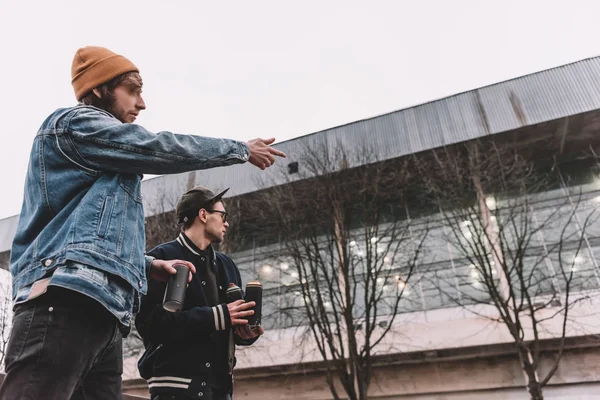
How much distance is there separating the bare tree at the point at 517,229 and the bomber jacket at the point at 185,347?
24.9 ft

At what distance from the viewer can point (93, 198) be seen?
4.94 ft

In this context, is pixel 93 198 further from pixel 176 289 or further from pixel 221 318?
pixel 221 318

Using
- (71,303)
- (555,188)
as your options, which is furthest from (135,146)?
(555,188)

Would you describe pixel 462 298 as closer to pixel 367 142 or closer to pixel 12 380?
pixel 367 142

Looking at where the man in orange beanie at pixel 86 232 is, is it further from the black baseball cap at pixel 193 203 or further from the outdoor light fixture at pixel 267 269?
the outdoor light fixture at pixel 267 269

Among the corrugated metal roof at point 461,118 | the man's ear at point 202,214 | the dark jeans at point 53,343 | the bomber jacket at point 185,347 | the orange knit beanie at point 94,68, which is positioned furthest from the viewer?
the corrugated metal roof at point 461,118

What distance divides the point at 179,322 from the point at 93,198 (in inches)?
39.0

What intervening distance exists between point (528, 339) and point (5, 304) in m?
16.7

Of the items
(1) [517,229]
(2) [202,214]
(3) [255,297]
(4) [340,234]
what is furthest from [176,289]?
(1) [517,229]

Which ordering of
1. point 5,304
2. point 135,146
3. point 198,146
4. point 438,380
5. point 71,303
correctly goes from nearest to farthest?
point 71,303
point 135,146
point 198,146
point 438,380
point 5,304

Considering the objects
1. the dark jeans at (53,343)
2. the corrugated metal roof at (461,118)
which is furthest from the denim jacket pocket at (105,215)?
the corrugated metal roof at (461,118)

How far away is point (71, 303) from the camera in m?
1.33

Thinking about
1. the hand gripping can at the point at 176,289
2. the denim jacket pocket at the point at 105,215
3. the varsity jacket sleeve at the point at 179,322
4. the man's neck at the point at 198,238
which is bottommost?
the varsity jacket sleeve at the point at 179,322

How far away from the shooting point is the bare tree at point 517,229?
959cm
